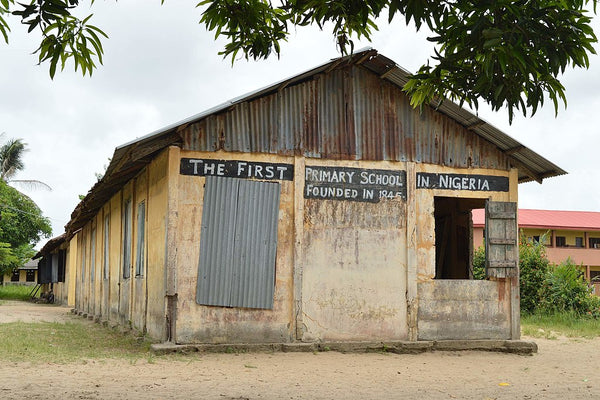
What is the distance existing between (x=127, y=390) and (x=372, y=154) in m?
5.83

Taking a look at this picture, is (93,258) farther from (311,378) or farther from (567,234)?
(567,234)

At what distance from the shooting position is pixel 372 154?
11438 mm

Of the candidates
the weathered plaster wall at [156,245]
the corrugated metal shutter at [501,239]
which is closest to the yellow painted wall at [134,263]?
the weathered plaster wall at [156,245]

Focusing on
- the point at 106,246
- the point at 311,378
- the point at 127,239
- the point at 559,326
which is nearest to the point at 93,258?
the point at 106,246

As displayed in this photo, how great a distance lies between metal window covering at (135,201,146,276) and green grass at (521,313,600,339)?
8514mm

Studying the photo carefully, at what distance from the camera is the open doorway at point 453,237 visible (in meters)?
14.8

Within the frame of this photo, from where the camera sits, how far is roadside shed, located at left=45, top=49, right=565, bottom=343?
1049cm

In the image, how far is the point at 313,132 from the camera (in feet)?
36.8

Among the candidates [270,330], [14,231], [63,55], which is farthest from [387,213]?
[14,231]

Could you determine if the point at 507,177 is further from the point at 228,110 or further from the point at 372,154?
the point at 228,110

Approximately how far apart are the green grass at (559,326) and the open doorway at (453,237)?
218 cm

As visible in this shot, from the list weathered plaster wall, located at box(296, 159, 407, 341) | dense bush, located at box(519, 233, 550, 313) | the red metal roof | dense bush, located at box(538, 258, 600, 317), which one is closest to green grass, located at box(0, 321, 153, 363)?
weathered plaster wall, located at box(296, 159, 407, 341)

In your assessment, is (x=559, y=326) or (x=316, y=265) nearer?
(x=316, y=265)

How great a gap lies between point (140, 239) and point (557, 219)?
1161 inches
